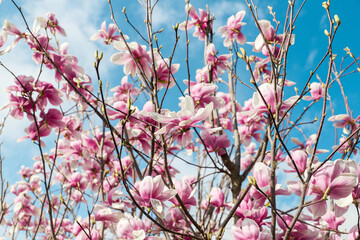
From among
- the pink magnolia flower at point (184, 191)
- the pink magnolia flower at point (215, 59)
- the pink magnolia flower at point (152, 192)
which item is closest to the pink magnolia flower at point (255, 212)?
the pink magnolia flower at point (184, 191)

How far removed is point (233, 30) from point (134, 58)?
1195 millimetres

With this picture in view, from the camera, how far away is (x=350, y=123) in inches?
81.2

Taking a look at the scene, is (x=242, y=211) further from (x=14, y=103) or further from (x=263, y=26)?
(x=14, y=103)

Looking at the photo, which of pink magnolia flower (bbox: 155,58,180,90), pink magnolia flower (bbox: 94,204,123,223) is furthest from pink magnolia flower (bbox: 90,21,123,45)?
pink magnolia flower (bbox: 94,204,123,223)

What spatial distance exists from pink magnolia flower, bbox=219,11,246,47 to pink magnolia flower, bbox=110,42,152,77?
3.58ft

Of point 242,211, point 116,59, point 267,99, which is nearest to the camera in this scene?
point 267,99

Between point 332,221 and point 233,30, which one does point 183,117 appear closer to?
point 332,221

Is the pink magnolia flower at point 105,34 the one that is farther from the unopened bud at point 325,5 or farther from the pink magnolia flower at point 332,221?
the pink magnolia flower at point 332,221

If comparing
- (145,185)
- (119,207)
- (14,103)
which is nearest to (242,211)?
(145,185)

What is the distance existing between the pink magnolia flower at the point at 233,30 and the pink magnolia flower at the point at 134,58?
3.58 feet

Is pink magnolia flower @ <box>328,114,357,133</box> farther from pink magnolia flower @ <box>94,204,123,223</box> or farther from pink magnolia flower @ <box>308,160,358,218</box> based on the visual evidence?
pink magnolia flower @ <box>94,204,123,223</box>

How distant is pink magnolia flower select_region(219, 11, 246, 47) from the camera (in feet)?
7.93

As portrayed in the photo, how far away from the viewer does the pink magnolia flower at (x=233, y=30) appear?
95.1 inches

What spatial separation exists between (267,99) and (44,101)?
4.16ft
